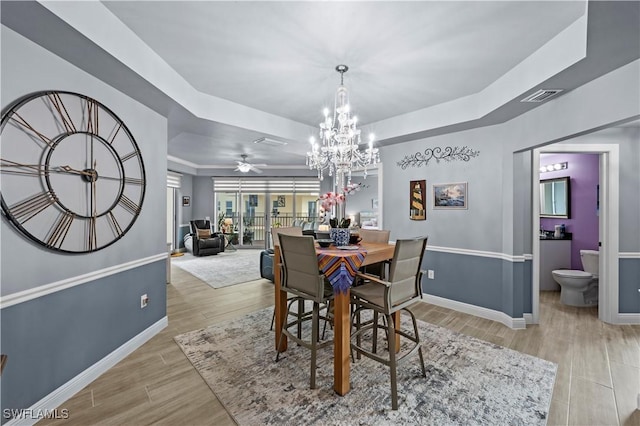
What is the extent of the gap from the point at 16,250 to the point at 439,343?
11.0ft

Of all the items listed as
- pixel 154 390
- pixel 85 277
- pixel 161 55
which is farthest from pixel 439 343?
pixel 161 55

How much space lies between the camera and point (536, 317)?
3.19 meters

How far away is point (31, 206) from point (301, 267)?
1754mm

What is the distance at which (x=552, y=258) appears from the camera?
4371 millimetres

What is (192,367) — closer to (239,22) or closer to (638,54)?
(239,22)

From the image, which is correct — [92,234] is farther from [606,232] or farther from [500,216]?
[606,232]

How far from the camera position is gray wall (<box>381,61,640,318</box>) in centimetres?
303

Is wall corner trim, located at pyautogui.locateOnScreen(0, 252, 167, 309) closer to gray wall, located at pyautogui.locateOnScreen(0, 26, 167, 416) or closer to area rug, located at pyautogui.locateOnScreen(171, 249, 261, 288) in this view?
gray wall, located at pyautogui.locateOnScreen(0, 26, 167, 416)

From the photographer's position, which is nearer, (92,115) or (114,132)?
(92,115)

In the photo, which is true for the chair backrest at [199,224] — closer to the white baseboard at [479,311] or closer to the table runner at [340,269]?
the white baseboard at [479,311]

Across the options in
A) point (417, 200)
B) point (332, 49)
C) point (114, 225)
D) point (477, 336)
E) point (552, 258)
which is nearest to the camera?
point (332, 49)

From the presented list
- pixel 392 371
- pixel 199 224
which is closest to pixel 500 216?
pixel 392 371

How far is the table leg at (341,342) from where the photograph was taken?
1939mm

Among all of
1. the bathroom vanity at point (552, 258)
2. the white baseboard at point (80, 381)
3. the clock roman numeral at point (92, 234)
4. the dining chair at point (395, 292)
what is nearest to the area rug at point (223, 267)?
the white baseboard at point (80, 381)
